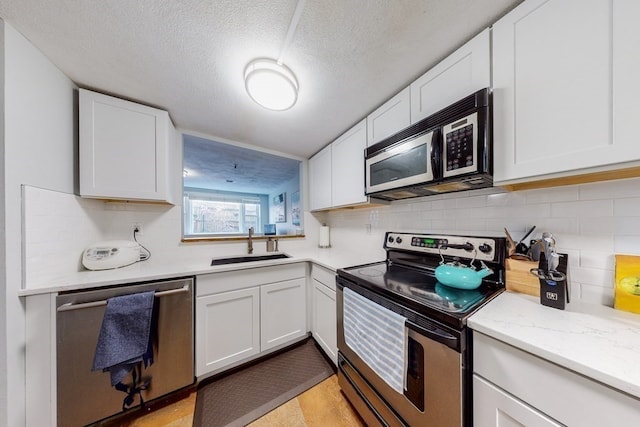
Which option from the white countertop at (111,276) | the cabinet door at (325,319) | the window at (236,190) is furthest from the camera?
the window at (236,190)

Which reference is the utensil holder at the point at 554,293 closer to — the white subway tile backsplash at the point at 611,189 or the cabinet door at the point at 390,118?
the white subway tile backsplash at the point at 611,189

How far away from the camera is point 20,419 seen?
100 cm

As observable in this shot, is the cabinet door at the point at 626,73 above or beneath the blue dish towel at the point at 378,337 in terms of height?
above

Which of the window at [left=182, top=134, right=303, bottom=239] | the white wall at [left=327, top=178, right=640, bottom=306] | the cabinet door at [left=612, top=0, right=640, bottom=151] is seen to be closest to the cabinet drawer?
the window at [left=182, top=134, right=303, bottom=239]

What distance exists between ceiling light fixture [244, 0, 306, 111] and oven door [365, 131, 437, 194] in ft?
2.34

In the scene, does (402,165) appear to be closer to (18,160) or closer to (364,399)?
(364,399)

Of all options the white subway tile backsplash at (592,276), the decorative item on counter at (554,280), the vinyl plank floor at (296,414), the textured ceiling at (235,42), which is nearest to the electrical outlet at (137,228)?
the textured ceiling at (235,42)

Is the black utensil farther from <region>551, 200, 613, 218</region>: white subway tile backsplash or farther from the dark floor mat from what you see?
the dark floor mat

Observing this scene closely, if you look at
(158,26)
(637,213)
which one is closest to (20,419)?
(158,26)

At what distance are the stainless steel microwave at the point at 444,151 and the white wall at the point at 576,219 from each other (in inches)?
6.6

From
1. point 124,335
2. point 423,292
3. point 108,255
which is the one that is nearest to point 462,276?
point 423,292

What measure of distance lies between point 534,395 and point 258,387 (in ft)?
5.19

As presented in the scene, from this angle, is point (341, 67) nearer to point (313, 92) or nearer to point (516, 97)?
point (313, 92)

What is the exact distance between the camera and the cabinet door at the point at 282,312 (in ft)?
5.59
